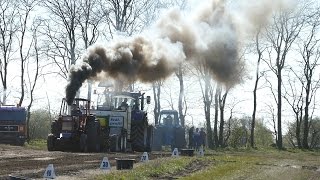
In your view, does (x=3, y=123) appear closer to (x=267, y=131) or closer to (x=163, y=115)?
(x=163, y=115)

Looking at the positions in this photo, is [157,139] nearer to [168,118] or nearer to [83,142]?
[168,118]

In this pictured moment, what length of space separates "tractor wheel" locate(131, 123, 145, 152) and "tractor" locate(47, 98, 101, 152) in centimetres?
504

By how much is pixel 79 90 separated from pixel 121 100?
16.5 ft

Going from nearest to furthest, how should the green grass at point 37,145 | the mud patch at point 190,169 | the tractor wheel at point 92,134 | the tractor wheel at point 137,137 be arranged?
1. the mud patch at point 190,169
2. the tractor wheel at point 92,134
3. the tractor wheel at point 137,137
4. the green grass at point 37,145

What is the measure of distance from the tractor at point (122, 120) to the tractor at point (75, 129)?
1869mm

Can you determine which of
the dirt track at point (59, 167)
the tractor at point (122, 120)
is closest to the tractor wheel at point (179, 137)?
the tractor at point (122, 120)

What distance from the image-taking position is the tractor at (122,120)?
35875mm

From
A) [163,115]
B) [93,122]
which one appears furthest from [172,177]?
[163,115]

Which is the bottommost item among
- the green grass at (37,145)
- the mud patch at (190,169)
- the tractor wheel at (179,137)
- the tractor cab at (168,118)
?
the mud patch at (190,169)

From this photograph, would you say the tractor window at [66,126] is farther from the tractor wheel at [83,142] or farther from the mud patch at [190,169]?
→ the mud patch at [190,169]

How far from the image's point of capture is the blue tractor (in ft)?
158

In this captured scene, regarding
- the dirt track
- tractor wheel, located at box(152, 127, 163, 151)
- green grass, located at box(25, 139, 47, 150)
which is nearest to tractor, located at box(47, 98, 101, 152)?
the dirt track

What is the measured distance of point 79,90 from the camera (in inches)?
1288

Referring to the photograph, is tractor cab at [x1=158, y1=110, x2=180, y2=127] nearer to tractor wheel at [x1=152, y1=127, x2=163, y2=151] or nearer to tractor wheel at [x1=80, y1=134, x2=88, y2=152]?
tractor wheel at [x1=152, y1=127, x2=163, y2=151]
